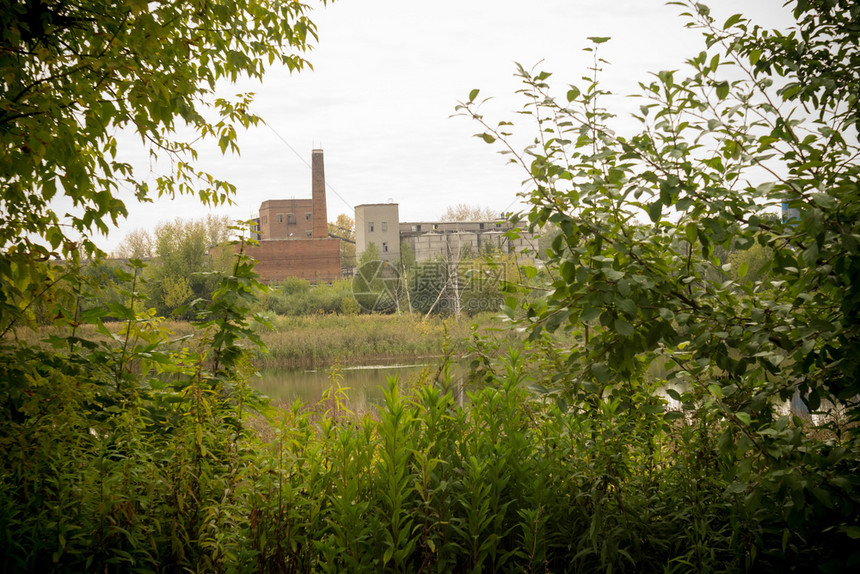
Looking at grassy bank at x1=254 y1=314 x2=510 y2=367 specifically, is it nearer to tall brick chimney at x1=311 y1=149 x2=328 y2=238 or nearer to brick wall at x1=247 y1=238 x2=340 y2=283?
brick wall at x1=247 y1=238 x2=340 y2=283

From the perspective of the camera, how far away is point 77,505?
1969 mm

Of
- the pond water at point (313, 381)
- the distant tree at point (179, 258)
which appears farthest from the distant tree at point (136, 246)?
the pond water at point (313, 381)

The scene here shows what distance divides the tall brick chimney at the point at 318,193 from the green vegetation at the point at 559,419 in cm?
4627

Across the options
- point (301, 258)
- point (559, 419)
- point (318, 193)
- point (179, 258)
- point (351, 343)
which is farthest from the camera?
point (301, 258)

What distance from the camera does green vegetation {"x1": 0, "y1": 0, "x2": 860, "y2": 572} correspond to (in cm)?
191

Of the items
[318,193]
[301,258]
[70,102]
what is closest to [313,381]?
Answer: [70,102]

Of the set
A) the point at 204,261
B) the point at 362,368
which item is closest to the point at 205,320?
the point at 362,368

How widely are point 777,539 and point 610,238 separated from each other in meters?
1.38

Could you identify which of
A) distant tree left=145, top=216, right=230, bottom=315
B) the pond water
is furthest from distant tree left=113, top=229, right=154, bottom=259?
the pond water

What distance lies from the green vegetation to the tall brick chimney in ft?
152

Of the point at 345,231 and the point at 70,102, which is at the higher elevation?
the point at 345,231

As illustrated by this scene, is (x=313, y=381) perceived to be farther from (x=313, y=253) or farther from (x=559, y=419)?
(x=313, y=253)

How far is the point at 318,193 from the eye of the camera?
4847 centimetres

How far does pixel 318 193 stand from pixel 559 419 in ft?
157
